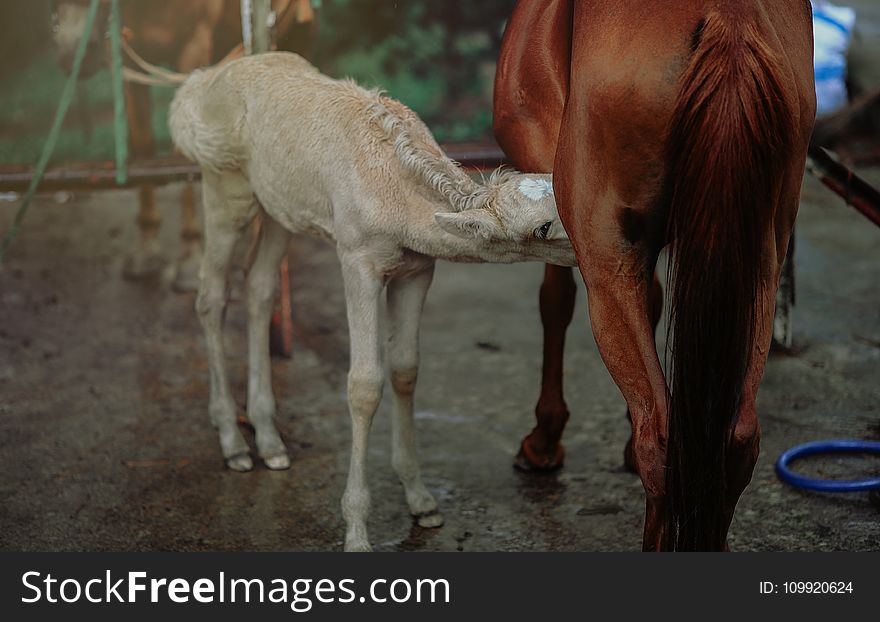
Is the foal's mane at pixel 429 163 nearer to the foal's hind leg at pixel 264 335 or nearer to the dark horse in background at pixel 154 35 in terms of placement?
the foal's hind leg at pixel 264 335

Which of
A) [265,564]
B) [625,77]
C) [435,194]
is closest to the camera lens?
[625,77]

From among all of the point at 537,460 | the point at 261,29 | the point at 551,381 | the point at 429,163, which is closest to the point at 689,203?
the point at 429,163

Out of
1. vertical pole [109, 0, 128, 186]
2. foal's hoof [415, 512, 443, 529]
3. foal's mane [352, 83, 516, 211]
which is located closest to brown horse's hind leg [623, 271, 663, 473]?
foal's hoof [415, 512, 443, 529]

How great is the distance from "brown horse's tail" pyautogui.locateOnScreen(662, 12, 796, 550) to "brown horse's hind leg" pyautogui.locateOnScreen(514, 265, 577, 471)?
4.95ft

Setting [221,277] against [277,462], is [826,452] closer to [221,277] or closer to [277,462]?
[277,462]

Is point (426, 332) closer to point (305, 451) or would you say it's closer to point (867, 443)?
point (305, 451)

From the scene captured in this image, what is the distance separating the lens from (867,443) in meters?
4.49

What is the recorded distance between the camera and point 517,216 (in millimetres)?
3133

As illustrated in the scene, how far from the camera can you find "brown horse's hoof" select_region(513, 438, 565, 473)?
14.6 ft

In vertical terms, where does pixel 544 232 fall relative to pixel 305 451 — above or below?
above

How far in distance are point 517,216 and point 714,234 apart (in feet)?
2.37

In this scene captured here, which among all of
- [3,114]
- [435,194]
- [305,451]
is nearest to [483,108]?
[3,114]

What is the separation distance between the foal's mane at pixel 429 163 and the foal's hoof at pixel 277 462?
1.62 metres

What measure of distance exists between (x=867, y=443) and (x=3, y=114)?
18.1ft
